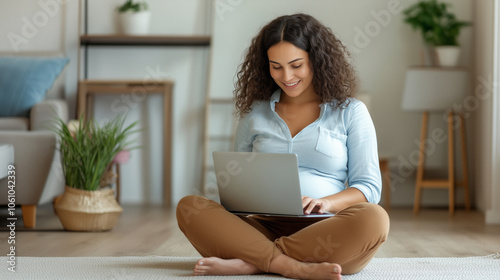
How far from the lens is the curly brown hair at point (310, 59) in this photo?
2178 mm

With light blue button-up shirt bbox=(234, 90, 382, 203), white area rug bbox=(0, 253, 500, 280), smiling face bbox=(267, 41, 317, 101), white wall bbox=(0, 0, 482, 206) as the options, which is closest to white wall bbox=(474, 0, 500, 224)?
white wall bbox=(0, 0, 482, 206)

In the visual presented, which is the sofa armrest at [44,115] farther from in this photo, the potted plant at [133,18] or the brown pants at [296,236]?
the brown pants at [296,236]

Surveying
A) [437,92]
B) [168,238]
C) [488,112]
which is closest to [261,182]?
[168,238]

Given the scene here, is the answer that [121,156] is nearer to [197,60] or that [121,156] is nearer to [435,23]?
[197,60]

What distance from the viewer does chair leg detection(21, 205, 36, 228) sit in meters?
3.54

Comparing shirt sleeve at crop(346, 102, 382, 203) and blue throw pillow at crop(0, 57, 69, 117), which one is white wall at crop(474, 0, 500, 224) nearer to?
shirt sleeve at crop(346, 102, 382, 203)

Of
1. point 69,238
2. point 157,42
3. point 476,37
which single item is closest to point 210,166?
point 157,42

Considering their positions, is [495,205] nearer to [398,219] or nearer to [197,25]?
[398,219]

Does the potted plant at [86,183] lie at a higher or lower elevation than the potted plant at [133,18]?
lower

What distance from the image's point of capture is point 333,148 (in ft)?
7.09

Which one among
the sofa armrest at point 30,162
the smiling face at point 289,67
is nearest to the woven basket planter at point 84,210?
the sofa armrest at point 30,162

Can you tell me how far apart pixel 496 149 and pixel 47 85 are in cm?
278

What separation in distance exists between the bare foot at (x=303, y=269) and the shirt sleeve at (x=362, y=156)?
12.8 inches

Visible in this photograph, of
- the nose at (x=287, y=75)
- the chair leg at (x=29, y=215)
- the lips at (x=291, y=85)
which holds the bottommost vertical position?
the chair leg at (x=29, y=215)
